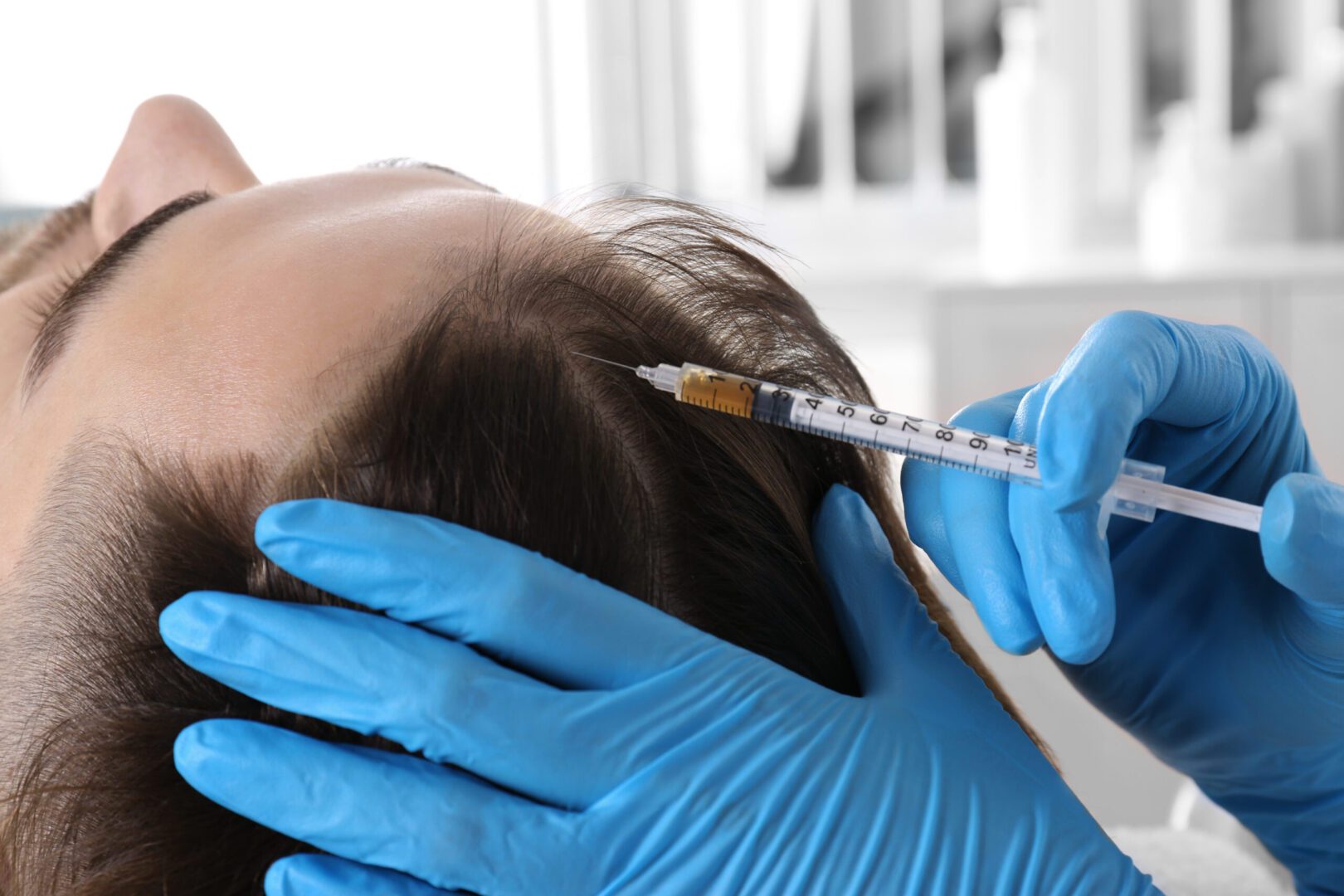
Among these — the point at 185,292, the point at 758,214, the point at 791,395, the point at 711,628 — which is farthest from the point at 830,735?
the point at 758,214

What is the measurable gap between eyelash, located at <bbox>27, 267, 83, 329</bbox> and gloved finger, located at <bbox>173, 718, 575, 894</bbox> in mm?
393

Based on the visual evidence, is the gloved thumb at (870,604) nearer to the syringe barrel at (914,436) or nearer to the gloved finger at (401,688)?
the syringe barrel at (914,436)

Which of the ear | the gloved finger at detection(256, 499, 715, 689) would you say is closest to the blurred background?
the ear

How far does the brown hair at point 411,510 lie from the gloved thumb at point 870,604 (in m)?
0.02

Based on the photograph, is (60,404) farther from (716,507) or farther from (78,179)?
(78,179)

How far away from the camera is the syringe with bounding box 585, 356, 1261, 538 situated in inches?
27.5

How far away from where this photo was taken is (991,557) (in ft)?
2.33

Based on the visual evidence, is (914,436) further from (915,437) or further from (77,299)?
(77,299)

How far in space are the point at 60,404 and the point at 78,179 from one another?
8.84 ft

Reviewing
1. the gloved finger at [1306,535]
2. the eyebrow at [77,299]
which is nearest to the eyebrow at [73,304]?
the eyebrow at [77,299]

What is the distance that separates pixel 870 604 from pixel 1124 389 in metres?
0.20

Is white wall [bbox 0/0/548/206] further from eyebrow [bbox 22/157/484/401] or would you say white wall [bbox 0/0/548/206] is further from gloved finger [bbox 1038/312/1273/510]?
gloved finger [bbox 1038/312/1273/510]

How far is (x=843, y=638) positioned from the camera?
75cm

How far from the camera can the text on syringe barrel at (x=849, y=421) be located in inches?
27.7
